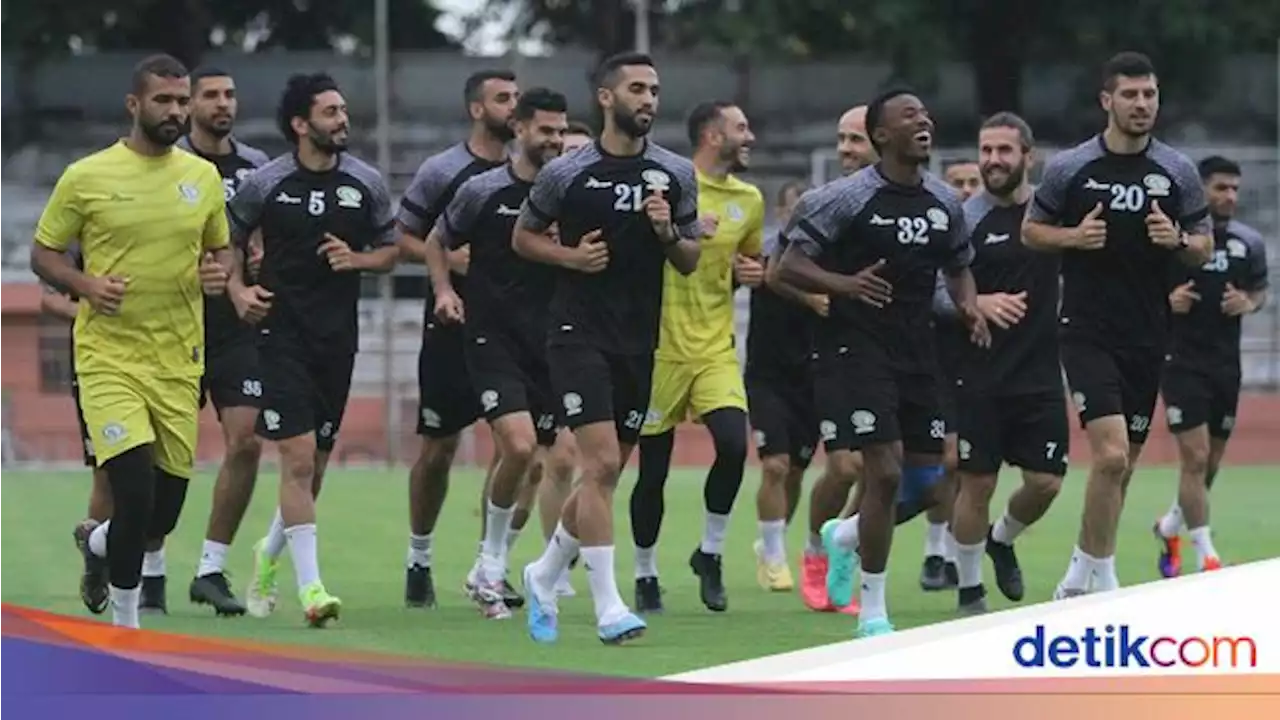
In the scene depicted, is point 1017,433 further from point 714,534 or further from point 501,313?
point 501,313

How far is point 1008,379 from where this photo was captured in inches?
620

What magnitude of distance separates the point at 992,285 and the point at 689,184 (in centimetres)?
253

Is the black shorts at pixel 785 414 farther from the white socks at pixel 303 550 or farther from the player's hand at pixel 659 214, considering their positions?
the player's hand at pixel 659 214

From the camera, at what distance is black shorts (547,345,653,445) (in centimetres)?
1370

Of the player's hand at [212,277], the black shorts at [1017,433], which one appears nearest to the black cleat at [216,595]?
the player's hand at [212,277]

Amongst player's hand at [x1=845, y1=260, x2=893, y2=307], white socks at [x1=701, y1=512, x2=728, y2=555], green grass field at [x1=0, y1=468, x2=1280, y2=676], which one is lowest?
green grass field at [x1=0, y1=468, x2=1280, y2=676]

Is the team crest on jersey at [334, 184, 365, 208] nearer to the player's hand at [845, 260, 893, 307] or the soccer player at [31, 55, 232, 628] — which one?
the soccer player at [31, 55, 232, 628]

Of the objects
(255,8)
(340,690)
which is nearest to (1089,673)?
(340,690)

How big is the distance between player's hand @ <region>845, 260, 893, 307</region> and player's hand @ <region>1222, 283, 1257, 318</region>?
5.42 meters

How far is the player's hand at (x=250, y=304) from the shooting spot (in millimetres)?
14258

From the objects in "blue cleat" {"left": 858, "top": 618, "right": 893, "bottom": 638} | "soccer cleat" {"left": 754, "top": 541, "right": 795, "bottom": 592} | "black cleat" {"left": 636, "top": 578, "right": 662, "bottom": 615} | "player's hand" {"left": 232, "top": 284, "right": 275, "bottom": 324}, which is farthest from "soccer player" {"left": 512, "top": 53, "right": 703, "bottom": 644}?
"soccer cleat" {"left": 754, "top": 541, "right": 795, "bottom": 592}

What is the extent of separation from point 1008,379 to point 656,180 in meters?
2.75

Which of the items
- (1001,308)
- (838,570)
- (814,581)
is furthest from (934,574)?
(1001,308)

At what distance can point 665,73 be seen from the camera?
151ft
